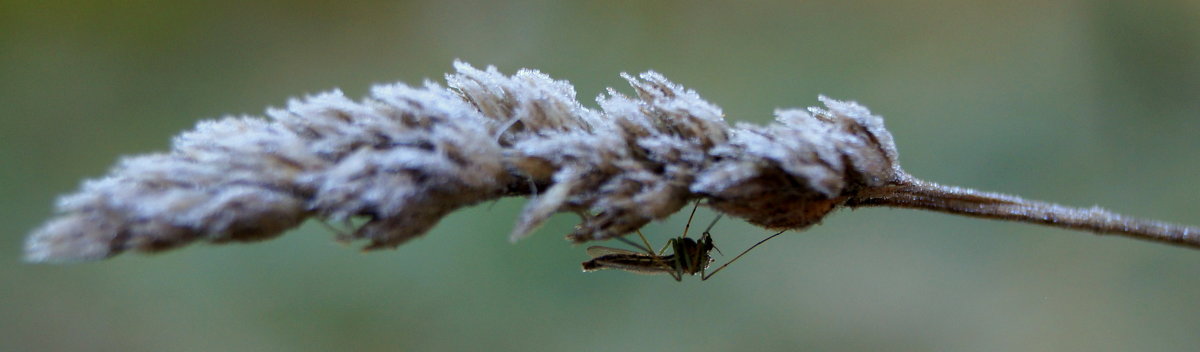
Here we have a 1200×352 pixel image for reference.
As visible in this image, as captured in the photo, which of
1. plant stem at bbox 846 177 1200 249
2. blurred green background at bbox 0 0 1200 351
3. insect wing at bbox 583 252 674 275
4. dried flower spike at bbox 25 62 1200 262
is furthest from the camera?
blurred green background at bbox 0 0 1200 351

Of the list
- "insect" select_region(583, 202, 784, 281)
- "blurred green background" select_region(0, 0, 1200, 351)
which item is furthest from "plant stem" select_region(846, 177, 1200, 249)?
"blurred green background" select_region(0, 0, 1200, 351)

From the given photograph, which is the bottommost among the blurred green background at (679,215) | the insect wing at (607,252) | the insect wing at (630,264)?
the insect wing at (630,264)

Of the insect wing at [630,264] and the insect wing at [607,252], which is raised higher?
the insect wing at [607,252]

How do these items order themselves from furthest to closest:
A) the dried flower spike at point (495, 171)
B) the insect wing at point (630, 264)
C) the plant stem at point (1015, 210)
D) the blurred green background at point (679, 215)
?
the blurred green background at point (679, 215)
the insect wing at point (630, 264)
the plant stem at point (1015, 210)
the dried flower spike at point (495, 171)

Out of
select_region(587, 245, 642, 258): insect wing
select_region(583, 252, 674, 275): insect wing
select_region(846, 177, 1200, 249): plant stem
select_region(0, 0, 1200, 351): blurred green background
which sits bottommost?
select_region(846, 177, 1200, 249): plant stem

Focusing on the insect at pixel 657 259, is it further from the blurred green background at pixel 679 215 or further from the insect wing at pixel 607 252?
the blurred green background at pixel 679 215

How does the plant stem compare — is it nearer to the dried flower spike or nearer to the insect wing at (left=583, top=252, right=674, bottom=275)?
the dried flower spike

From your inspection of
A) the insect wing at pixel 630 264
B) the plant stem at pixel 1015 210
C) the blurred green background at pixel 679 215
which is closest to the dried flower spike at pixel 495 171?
the plant stem at pixel 1015 210
